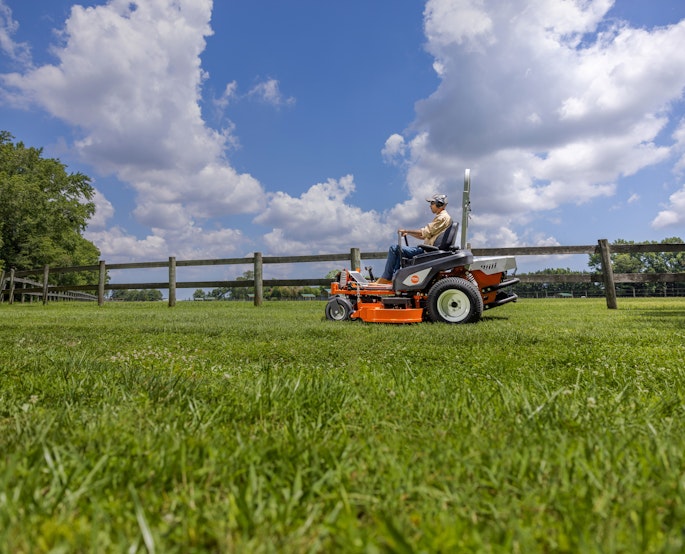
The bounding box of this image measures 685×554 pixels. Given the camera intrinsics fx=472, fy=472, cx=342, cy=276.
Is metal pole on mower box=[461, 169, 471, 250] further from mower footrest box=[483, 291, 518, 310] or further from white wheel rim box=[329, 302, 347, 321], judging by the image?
white wheel rim box=[329, 302, 347, 321]

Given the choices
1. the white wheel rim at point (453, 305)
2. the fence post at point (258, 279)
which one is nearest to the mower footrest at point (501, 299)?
the white wheel rim at point (453, 305)

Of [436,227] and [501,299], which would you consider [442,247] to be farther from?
[501,299]

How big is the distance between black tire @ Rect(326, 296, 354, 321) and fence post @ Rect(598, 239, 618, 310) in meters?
6.55

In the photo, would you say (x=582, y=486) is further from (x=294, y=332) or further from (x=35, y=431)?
(x=294, y=332)

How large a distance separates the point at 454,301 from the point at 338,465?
6.22 meters

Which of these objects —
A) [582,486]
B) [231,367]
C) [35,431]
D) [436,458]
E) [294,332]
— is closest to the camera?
[582,486]

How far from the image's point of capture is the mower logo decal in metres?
7.49

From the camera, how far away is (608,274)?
38.3 ft

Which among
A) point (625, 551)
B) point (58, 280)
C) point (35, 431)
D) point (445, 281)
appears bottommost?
point (625, 551)

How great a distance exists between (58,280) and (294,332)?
168ft

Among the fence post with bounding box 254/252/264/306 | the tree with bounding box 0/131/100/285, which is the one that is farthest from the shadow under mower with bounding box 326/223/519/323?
the tree with bounding box 0/131/100/285

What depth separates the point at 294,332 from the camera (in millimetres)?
5781

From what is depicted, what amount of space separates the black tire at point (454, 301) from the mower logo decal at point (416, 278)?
247 mm

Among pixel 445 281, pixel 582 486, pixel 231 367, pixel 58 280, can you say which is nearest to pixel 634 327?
pixel 445 281
